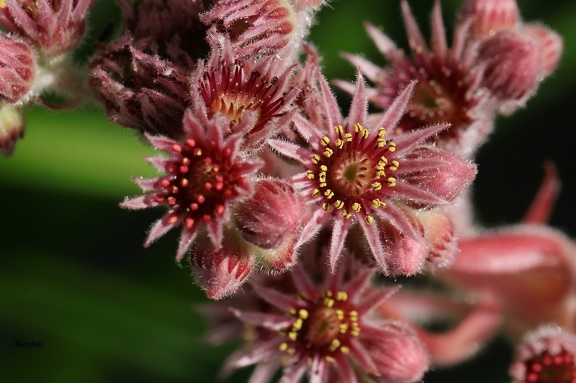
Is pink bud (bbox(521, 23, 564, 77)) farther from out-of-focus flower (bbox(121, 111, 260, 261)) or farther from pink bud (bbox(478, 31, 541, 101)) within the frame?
out-of-focus flower (bbox(121, 111, 260, 261))

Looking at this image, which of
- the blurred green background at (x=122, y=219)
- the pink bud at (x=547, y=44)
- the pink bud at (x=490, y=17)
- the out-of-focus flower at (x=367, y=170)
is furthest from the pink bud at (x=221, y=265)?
the blurred green background at (x=122, y=219)

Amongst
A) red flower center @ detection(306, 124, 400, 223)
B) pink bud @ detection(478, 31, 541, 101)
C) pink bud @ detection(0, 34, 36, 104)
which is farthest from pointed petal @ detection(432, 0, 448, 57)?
pink bud @ detection(0, 34, 36, 104)

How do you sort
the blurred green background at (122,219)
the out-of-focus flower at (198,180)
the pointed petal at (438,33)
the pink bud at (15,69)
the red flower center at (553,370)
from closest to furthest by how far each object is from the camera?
1. the out-of-focus flower at (198,180)
2. the pink bud at (15,69)
3. the red flower center at (553,370)
4. the pointed petal at (438,33)
5. the blurred green background at (122,219)

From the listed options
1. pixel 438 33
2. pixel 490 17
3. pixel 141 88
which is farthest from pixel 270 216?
pixel 490 17

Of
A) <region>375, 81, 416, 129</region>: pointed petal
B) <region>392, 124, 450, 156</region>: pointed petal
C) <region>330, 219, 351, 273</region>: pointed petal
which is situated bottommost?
<region>330, 219, 351, 273</region>: pointed petal

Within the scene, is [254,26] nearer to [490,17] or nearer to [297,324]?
[297,324]

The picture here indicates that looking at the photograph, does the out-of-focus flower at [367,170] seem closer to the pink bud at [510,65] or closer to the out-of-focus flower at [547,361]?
the pink bud at [510,65]
